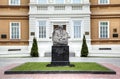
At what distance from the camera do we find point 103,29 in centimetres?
3141

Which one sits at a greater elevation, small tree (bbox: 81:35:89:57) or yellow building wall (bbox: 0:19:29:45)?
yellow building wall (bbox: 0:19:29:45)

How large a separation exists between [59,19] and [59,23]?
18.8 inches

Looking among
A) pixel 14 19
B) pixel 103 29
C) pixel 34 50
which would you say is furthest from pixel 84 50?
pixel 14 19

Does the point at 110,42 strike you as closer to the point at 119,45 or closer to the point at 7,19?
the point at 119,45

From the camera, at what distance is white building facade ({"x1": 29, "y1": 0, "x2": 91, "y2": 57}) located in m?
30.1

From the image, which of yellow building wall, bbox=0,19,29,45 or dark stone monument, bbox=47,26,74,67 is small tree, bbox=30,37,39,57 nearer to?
yellow building wall, bbox=0,19,29,45

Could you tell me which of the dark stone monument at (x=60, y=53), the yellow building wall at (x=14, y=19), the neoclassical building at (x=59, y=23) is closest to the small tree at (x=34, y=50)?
the neoclassical building at (x=59, y=23)

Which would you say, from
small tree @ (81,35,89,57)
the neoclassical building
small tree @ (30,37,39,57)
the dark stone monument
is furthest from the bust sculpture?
the neoclassical building

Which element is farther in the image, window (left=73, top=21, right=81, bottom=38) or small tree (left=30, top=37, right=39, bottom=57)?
window (left=73, top=21, right=81, bottom=38)

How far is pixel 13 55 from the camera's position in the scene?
29.2m

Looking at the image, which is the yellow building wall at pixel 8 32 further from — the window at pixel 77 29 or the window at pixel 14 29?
the window at pixel 77 29

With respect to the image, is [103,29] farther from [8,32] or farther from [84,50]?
[8,32]

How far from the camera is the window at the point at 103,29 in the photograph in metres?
31.3

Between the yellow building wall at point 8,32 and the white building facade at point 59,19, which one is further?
the yellow building wall at point 8,32
